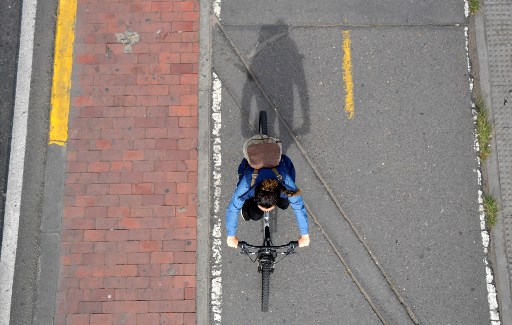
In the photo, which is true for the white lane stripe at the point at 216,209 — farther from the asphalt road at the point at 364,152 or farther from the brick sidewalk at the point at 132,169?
the brick sidewalk at the point at 132,169

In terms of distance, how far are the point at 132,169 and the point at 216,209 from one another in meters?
1.15

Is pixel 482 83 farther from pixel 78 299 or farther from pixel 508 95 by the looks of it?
pixel 78 299

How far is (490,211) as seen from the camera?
19.6 ft

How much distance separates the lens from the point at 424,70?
6383 millimetres

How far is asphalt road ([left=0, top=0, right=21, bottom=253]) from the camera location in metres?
6.10

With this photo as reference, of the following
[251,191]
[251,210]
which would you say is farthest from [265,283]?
[251,191]

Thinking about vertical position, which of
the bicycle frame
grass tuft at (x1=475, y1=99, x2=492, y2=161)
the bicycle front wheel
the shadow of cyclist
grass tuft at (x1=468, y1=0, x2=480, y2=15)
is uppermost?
grass tuft at (x1=468, y1=0, x2=480, y2=15)

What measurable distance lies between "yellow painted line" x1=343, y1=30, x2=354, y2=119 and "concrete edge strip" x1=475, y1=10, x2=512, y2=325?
5.53 feet

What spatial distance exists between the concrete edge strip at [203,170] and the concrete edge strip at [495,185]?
3.48m

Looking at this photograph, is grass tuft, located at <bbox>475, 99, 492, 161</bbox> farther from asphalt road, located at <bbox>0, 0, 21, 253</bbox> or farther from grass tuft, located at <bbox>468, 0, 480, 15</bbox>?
asphalt road, located at <bbox>0, 0, 21, 253</bbox>

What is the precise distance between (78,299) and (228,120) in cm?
280

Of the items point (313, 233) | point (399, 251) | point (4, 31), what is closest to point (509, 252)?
point (399, 251)

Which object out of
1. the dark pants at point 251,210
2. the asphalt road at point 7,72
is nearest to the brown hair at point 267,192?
the dark pants at point 251,210

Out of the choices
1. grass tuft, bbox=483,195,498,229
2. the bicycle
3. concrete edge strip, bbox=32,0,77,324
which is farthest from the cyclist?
grass tuft, bbox=483,195,498,229
